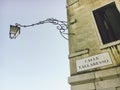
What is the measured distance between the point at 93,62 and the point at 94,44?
0.74 m

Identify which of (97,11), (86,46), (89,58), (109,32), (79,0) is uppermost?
(79,0)

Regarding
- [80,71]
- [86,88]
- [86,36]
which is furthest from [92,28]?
[86,88]

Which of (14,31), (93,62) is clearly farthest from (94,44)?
(14,31)

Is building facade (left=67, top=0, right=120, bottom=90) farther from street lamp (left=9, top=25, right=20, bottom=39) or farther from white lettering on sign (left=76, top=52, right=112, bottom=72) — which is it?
street lamp (left=9, top=25, right=20, bottom=39)

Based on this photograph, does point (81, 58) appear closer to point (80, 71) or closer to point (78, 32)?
point (80, 71)

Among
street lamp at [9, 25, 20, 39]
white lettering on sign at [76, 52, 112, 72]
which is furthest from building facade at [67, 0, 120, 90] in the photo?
street lamp at [9, 25, 20, 39]

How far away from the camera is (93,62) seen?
678 centimetres

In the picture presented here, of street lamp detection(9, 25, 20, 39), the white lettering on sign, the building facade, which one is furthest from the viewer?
street lamp detection(9, 25, 20, 39)

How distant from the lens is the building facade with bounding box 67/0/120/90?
6340 millimetres

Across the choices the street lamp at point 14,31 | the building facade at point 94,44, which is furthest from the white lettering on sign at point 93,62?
the street lamp at point 14,31

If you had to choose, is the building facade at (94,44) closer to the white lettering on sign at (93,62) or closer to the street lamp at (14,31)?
the white lettering on sign at (93,62)

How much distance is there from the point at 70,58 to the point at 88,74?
1151mm

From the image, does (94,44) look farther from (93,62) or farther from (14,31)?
(14,31)

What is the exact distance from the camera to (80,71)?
274 inches
